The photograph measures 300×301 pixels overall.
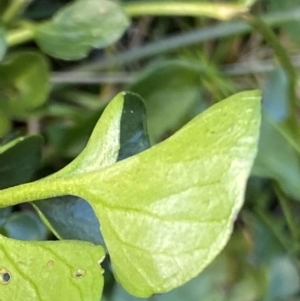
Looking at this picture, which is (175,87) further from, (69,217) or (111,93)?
(69,217)

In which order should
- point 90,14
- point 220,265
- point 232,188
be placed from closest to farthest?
point 232,188
point 90,14
point 220,265

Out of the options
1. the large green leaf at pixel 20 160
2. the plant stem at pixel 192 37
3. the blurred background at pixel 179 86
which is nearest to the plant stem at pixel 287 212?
the blurred background at pixel 179 86

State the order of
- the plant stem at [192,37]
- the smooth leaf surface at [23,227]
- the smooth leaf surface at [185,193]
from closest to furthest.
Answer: the smooth leaf surface at [185,193]
the smooth leaf surface at [23,227]
the plant stem at [192,37]

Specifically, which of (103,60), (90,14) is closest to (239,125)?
(90,14)

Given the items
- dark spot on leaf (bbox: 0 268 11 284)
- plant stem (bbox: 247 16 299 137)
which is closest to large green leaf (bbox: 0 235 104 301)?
dark spot on leaf (bbox: 0 268 11 284)

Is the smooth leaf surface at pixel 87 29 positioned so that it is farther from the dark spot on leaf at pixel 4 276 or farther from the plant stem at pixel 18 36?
the dark spot on leaf at pixel 4 276
